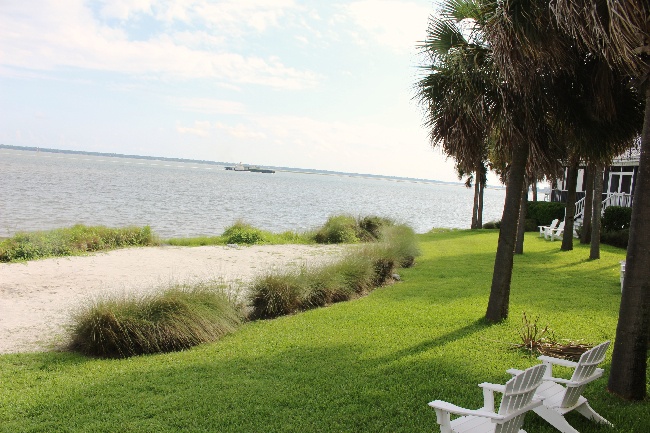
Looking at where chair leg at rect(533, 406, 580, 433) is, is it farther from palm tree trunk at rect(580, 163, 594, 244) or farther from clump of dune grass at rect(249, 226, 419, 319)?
palm tree trunk at rect(580, 163, 594, 244)

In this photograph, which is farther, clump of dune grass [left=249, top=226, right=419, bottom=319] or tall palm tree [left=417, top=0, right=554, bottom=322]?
clump of dune grass [left=249, top=226, right=419, bottom=319]

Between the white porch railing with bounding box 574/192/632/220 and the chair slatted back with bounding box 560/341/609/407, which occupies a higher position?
the white porch railing with bounding box 574/192/632/220

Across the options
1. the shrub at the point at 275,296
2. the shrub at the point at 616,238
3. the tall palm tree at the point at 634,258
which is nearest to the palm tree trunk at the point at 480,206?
the shrub at the point at 616,238

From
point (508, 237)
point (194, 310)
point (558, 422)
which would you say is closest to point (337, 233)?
point (508, 237)

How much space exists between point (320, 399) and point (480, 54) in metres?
6.34

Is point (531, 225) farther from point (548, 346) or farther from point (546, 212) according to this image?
point (548, 346)

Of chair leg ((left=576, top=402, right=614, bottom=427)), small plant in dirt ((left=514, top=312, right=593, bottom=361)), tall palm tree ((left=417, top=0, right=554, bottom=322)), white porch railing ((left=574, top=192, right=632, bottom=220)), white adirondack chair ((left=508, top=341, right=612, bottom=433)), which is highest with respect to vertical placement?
tall palm tree ((left=417, top=0, right=554, bottom=322))

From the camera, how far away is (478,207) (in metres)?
38.9

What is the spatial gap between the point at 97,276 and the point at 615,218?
68.9 ft

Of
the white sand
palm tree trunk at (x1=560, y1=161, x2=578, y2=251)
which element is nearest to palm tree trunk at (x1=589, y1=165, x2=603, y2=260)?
palm tree trunk at (x1=560, y1=161, x2=578, y2=251)

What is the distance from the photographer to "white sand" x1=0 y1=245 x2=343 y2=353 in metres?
9.83

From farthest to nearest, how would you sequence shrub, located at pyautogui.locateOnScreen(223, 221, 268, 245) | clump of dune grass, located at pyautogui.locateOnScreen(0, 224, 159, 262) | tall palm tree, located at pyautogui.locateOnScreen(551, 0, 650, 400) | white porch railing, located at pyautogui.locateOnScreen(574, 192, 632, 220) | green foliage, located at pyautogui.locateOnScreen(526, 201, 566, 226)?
green foliage, located at pyautogui.locateOnScreen(526, 201, 566, 226) < shrub, located at pyautogui.locateOnScreen(223, 221, 268, 245) < white porch railing, located at pyautogui.locateOnScreen(574, 192, 632, 220) < clump of dune grass, located at pyautogui.locateOnScreen(0, 224, 159, 262) < tall palm tree, located at pyautogui.locateOnScreen(551, 0, 650, 400)

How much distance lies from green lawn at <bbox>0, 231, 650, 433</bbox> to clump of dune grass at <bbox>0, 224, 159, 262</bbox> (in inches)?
474

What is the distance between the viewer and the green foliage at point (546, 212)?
3131 cm
